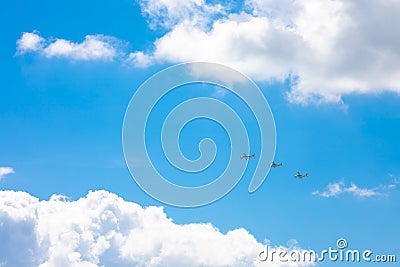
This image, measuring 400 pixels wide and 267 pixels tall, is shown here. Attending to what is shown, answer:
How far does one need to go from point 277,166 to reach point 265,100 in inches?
2230

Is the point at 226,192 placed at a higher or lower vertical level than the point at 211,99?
lower

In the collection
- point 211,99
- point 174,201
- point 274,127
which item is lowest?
point 174,201

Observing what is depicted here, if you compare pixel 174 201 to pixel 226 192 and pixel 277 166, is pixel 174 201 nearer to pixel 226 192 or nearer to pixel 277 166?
pixel 226 192

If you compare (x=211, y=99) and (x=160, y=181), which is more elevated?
(x=211, y=99)

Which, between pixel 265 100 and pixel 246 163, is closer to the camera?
pixel 265 100

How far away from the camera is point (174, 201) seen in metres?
148

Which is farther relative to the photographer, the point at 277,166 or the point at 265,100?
the point at 277,166

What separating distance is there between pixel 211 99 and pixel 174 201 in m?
30.7

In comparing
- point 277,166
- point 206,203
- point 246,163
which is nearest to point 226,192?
point 206,203

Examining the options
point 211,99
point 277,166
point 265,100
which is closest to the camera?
point 265,100

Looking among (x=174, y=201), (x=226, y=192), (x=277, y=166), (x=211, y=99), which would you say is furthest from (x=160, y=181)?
(x=277, y=166)

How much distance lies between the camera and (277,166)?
19925cm

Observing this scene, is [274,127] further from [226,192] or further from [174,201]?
[174,201]

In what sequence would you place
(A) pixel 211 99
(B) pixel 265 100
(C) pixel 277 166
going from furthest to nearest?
(C) pixel 277 166, (A) pixel 211 99, (B) pixel 265 100
